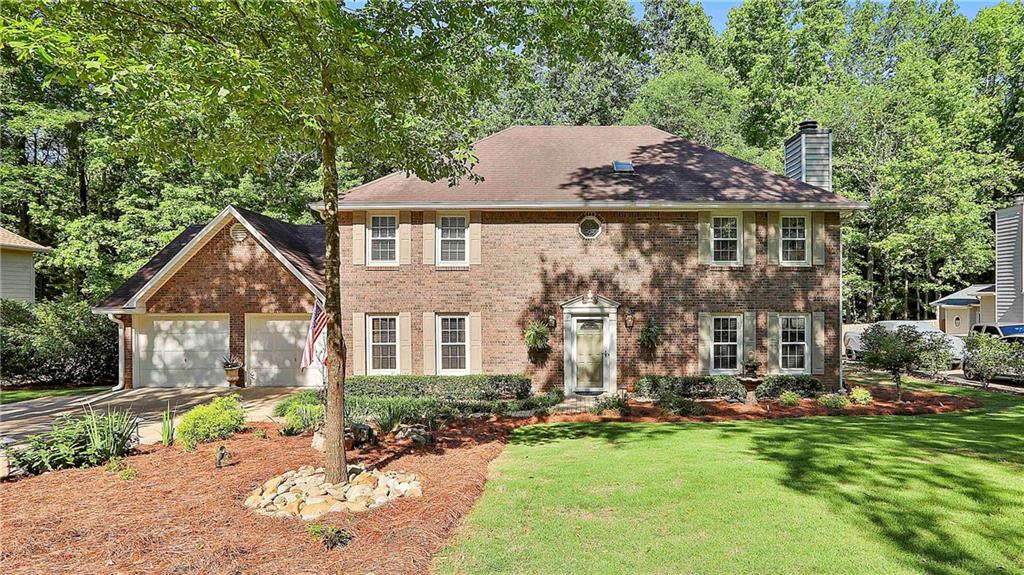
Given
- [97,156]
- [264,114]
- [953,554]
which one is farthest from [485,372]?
[97,156]

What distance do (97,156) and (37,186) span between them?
3446mm

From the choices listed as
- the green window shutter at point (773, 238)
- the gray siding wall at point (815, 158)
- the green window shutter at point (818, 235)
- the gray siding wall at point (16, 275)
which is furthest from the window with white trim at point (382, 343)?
the gray siding wall at point (16, 275)

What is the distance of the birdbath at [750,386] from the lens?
12.0 m

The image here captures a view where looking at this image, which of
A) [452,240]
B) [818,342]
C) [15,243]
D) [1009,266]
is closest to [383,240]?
[452,240]

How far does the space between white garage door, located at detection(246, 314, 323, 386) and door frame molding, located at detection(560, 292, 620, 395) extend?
7.60 metres

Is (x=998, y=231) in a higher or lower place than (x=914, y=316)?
higher

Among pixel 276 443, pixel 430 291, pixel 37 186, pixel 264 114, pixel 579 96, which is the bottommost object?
pixel 276 443

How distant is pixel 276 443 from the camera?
8203mm

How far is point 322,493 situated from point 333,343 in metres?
1.74

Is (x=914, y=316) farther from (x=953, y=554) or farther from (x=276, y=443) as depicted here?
(x=276, y=443)

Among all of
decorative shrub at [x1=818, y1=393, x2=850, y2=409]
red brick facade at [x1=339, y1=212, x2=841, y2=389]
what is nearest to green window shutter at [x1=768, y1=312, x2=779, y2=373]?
red brick facade at [x1=339, y1=212, x2=841, y2=389]

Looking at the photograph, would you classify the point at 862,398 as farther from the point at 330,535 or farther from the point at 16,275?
the point at 16,275

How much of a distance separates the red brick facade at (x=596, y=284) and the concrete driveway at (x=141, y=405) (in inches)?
127

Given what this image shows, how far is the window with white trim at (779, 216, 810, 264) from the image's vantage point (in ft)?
44.9
